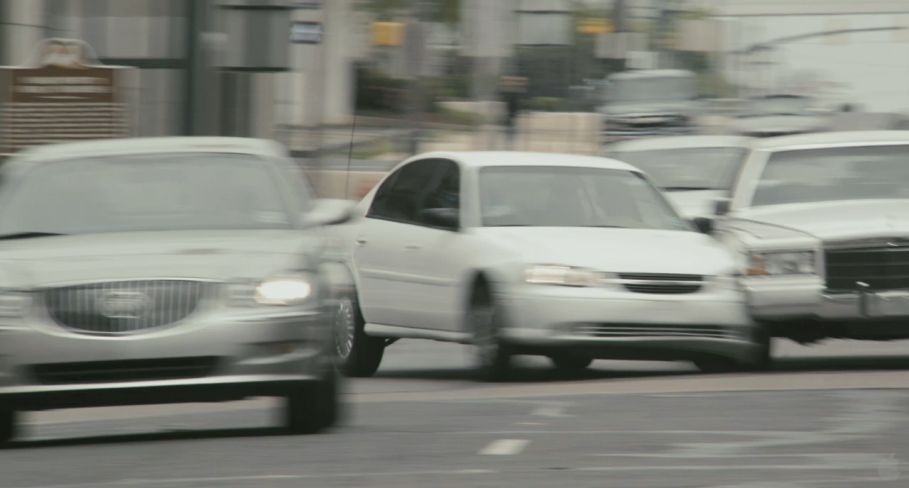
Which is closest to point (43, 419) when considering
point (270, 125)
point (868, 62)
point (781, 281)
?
point (781, 281)

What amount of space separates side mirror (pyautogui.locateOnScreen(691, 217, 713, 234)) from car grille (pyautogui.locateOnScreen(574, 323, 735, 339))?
136 cm

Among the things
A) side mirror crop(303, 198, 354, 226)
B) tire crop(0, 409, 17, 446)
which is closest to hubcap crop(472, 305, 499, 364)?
side mirror crop(303, 198, 354, 226)

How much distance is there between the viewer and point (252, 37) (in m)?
22.0

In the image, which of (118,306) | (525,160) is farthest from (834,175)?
(118,306)

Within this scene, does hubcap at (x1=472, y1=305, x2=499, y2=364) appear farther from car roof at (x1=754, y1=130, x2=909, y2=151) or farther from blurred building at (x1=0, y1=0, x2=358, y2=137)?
blurred building at (x1=0, y1=0, x2=358, y2=137)

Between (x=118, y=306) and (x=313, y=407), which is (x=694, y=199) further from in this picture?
(x=118, y=306)

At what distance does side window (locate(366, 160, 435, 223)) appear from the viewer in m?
15.1

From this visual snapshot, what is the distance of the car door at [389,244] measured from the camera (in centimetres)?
1484

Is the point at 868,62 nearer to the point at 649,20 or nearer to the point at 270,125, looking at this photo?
the point at 649,20

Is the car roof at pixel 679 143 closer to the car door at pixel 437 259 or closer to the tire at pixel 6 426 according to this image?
the car door at pixel 437 259

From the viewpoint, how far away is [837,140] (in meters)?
15.4

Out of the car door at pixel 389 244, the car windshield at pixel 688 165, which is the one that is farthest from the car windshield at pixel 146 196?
the car windshield at pixel 688 165

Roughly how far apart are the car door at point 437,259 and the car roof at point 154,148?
112 inches

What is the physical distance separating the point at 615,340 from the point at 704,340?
0.56 m
